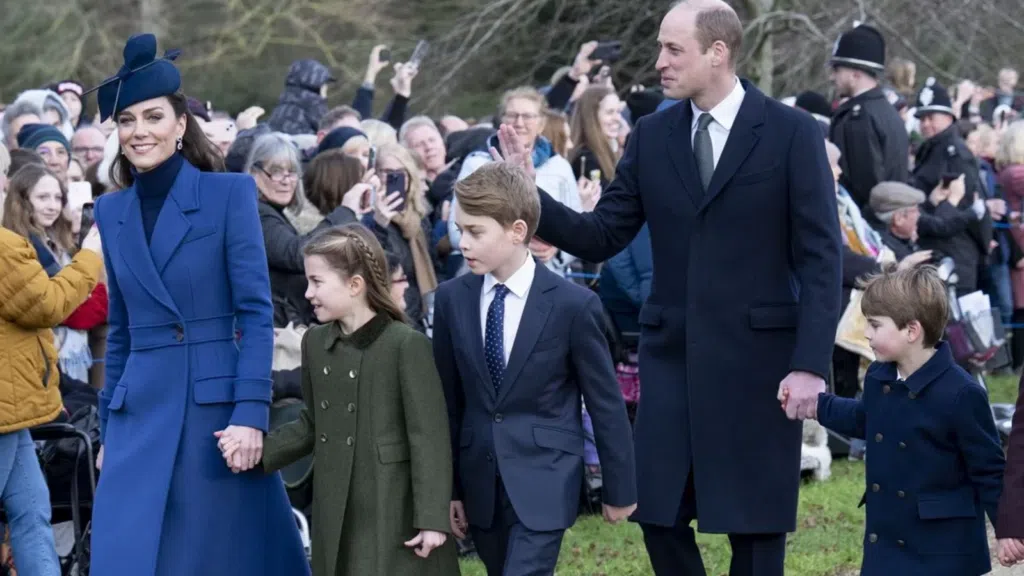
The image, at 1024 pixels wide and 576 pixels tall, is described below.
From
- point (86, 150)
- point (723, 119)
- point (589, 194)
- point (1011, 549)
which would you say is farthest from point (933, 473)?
point (86, 150)

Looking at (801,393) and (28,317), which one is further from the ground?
(801,393)

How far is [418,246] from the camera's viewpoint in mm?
8898

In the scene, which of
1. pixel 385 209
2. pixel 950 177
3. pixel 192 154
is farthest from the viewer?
pixel 950 177

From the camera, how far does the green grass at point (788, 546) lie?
735 centimetres

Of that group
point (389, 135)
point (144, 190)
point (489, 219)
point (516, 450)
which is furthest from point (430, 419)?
point (389, 135)

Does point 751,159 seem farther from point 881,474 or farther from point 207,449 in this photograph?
point 207,449

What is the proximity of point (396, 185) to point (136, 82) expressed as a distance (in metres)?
3.59

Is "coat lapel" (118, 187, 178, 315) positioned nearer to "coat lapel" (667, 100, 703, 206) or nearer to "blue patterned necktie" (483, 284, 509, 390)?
"blue patterned necktie" (483, 284, 509, 390)

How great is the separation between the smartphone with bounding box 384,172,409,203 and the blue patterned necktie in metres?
3.45

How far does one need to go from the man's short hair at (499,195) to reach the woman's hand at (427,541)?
0.96 m

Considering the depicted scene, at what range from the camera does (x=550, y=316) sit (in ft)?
17.0

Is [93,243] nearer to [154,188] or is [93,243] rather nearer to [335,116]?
[154,188]

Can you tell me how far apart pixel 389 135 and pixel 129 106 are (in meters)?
5.19

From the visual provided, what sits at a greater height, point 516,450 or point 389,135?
point 516,450
